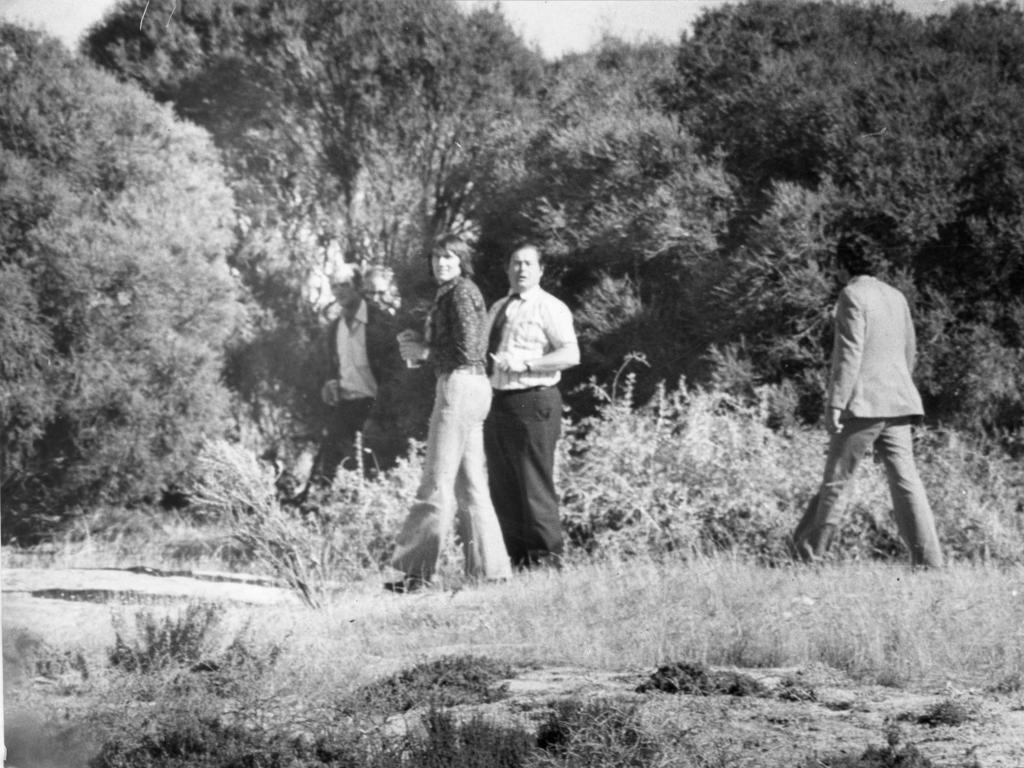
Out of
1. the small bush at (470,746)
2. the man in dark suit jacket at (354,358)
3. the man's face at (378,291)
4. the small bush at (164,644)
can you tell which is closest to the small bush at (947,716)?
the small bush at (470,746)

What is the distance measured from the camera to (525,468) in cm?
780

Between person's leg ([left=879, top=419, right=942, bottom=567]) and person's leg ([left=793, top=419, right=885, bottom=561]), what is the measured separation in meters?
0.10

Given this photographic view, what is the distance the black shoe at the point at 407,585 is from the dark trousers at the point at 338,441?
1.90 meters

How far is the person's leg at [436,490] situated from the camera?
7.48 m

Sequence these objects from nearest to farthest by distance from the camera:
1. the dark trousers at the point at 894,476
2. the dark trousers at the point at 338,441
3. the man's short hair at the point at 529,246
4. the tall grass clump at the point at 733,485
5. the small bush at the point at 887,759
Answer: the small bush at the point at 887,759
the dark trousers at the point at 894,476
the man's short hair at the point at 529,246
the tall grass clump at the point at 733,485
the dark trousers at the point at 338,441

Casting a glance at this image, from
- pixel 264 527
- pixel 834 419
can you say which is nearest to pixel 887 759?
pixel 834 419

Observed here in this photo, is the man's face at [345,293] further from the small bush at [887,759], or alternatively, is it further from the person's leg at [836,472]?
the small bush at [887,759]

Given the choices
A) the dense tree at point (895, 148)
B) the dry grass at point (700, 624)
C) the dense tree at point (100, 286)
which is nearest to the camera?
the dry grass at point (700, 624)

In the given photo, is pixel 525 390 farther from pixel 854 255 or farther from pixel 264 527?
pixel 854 255

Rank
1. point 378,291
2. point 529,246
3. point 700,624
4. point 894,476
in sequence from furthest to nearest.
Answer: point 378,291 → point 529,246 → point 894,476 → point 700,624

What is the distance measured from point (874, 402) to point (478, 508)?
1.93 m

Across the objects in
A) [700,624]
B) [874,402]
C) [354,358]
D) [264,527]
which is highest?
[354,358]

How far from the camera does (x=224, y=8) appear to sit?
797 cm

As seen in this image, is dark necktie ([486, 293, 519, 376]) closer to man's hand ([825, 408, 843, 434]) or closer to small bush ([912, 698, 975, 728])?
man's hand ([825, 408, 843, 434])
